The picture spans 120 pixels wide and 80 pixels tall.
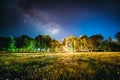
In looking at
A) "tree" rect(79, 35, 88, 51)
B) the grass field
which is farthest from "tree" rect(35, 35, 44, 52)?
the grass field

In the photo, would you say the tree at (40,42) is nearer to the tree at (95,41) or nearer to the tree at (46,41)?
the tree at (46,41)

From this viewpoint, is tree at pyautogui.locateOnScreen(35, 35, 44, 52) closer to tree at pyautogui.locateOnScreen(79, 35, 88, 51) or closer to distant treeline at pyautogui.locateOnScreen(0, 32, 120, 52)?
distant treeline at pyautogui.locateOnScreen(0, 32, 120, 52)

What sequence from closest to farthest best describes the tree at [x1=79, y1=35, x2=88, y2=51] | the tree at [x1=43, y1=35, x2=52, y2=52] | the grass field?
the grass field
the tree at [x1=43, y1=35, x2=52, y2=52]
the tree at [x1=79, y1=35, x2=88, y2=51]

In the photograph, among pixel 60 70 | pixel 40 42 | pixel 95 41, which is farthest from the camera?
pixel 40 42

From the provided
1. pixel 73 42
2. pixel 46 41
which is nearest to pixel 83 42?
pixel 73 42

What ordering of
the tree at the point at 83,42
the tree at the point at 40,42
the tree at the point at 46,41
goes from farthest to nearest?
1. the tree at the point at 83,42
2. the tree at the point at 46,41
3. the tree at the point at 40,42

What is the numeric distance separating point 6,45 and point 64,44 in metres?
62.5

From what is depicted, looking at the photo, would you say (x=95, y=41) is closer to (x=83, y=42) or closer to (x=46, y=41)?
(x=83, y=42)

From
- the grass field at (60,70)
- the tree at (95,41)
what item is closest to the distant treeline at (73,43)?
the tree at (95,41)

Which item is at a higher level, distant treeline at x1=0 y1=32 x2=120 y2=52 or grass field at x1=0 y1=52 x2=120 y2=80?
distant treeline at x1=0 y1=32 x2=120 y2=52

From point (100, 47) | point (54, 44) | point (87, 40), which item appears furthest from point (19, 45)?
point (100, 47)

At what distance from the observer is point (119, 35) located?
404ft

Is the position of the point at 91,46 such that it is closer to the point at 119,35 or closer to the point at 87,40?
the point at 87,40

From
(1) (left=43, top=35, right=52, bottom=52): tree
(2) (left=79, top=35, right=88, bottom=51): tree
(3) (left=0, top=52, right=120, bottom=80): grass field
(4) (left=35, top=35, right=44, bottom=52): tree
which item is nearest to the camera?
(3) (left=0, top=52, right=120, bottom=80): grass field
